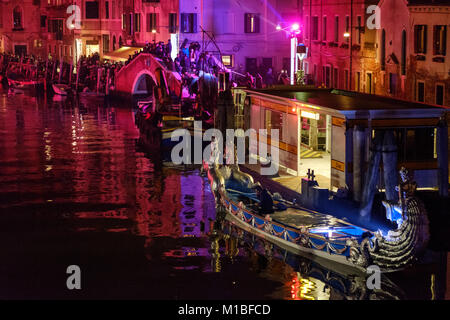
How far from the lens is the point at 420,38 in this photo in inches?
1558

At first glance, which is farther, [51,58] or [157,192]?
[51,58]

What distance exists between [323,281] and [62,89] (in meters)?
54.4

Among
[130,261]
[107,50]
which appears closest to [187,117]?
[130,261]

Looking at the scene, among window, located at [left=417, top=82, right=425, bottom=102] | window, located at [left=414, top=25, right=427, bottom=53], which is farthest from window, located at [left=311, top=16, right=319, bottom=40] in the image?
window, located at [left=417, top=82, right=425, bottom=102]

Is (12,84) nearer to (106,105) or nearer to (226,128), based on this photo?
(106,105)

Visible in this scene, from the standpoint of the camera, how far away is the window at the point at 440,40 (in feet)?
123

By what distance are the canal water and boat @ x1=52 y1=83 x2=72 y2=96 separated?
103 feet

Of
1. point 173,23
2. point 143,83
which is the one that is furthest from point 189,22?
point 143,83

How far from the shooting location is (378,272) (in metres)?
22.3

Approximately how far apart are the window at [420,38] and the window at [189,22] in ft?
94.5

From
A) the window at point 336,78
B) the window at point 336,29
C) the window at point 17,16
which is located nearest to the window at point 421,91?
the window at point 336,78

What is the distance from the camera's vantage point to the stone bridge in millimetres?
56375

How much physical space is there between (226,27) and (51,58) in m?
33.6

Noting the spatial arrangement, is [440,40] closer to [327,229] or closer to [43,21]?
[327,229]
